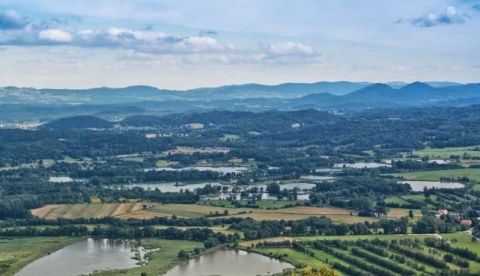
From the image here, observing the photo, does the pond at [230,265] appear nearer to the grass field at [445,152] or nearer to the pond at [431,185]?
the pond at [431,185]

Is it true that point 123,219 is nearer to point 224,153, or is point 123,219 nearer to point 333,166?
point 333,166

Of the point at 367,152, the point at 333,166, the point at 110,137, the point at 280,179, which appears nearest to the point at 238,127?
the point at 110,137

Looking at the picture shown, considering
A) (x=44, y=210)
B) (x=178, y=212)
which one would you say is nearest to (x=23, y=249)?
(x=44, y=210)

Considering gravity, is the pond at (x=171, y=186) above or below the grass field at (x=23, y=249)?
above

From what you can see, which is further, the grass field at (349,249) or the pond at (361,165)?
the pond at (361,165)

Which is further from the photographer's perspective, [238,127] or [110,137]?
[238,127]

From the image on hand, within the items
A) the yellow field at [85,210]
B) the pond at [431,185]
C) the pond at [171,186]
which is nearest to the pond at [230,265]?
the yellow field at [85,210]
